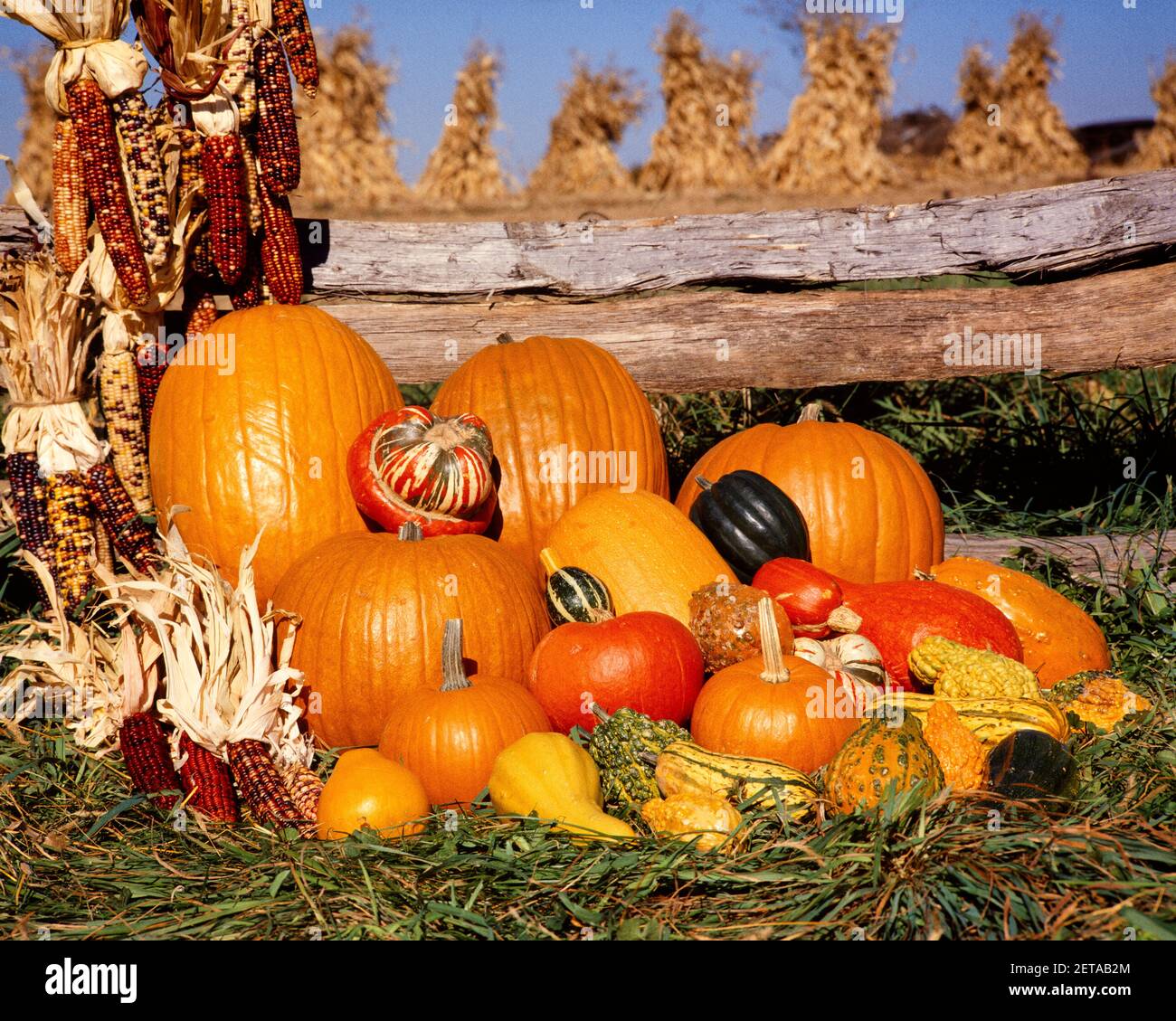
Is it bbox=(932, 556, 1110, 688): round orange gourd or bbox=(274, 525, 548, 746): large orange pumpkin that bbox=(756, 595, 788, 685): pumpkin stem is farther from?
bbox=(932, 556, 1110, 688): round orange gourd

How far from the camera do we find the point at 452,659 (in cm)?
313

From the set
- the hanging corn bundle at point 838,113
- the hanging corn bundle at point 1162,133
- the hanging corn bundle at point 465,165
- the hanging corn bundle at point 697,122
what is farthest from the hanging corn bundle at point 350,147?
the hanging corn bundle at point 1162,133

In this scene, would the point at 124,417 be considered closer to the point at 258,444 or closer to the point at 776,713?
the point at 258,444

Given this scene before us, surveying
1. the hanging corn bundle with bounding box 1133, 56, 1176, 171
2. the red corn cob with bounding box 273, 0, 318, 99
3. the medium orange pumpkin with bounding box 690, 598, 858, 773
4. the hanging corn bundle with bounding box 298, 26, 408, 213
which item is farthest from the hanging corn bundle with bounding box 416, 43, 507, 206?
the medium orange pumpkin with bounding box 690, 598, 858, 773

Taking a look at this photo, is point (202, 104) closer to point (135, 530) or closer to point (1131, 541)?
point (135, 530)

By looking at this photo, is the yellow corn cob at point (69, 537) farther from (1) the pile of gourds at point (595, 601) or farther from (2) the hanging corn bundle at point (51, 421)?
(1) the pile of gourds at point (595, 601)

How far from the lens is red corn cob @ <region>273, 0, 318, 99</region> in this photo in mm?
4273

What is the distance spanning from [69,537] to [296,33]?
7.40 ft

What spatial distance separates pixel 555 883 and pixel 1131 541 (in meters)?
3.26

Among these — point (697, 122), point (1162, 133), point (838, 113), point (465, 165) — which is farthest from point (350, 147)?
point (1162, 133)

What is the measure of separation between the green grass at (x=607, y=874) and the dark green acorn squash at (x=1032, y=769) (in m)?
0.07

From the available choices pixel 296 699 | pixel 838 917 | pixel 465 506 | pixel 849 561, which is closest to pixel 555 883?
pixel 838 917

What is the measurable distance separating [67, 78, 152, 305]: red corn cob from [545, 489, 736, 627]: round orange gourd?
194cm

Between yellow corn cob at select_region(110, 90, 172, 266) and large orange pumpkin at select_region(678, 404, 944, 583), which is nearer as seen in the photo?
yellow corn cob at select_region(110, 90, 172, 266)
